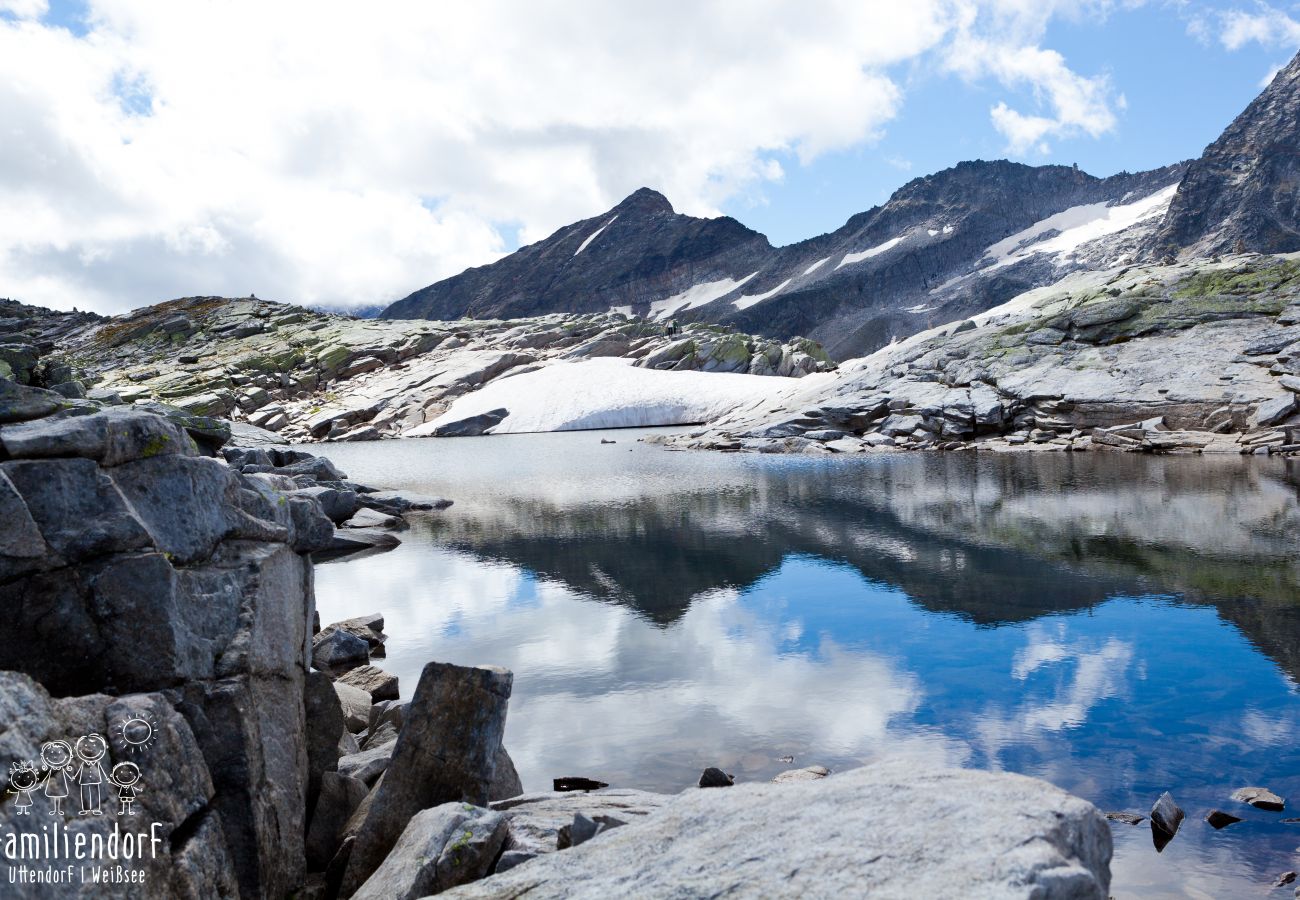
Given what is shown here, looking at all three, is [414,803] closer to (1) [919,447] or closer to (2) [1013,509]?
(2) [1013,509]

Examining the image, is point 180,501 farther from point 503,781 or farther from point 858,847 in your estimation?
point 858,847

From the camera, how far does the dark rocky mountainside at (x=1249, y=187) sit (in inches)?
6880

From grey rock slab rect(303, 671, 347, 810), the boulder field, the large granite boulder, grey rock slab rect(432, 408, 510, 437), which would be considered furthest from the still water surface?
the boulder field

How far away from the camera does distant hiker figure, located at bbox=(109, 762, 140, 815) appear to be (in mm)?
5949

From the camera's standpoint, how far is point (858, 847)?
513 cm

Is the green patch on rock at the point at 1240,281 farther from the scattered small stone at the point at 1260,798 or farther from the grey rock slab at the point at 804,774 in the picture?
the grey rock slab at the point at 804,774

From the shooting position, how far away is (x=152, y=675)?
23.3 feet

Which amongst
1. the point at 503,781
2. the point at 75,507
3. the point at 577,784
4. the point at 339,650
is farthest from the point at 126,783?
the point at 339,650

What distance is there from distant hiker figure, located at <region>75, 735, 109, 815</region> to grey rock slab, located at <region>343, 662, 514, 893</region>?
3087 millimetres

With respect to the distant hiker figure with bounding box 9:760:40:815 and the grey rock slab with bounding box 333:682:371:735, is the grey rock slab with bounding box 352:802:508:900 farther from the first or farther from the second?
the grey rock slab with bounding box 333:682:371:735

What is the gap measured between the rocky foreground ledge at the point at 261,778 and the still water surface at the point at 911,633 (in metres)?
3.29

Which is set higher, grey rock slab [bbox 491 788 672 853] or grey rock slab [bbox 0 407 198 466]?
grey rock slab [bbox 0 407 198 466]

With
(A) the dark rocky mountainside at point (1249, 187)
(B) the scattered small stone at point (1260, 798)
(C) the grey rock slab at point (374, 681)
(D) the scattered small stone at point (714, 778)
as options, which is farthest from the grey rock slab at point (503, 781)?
(A) the dark rocky mountainside at point (1249, 187)

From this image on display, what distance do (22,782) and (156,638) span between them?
201 centimetres
